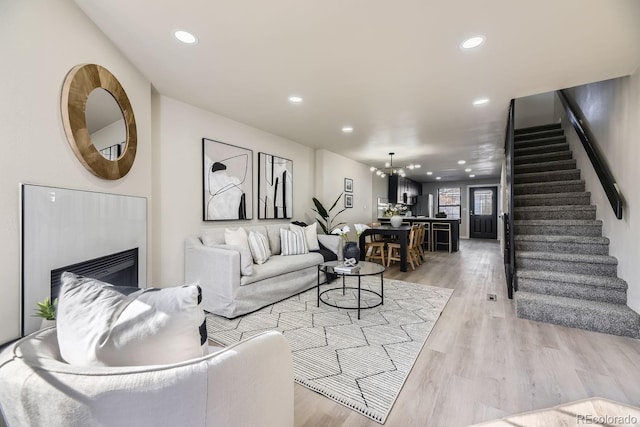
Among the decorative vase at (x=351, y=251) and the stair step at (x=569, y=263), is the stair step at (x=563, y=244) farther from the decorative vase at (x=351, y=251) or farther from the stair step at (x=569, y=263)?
the decorative vase at (x=351, y=251)

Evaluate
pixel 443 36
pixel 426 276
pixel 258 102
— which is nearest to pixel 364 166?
pixel 426 276

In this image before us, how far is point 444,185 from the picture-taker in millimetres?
11055

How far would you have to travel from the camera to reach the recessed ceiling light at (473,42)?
202 cm

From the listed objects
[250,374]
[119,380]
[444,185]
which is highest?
[444,185]

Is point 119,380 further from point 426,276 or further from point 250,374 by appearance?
point 426,276

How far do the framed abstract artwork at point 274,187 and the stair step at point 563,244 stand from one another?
11.5 ft

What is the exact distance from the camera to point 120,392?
0.65 m

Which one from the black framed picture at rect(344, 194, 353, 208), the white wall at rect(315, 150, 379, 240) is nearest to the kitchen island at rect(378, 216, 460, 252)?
the white wall at rect(315, 150, 379, 240)

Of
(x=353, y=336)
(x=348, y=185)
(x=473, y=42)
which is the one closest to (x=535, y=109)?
(x=348, y=185)

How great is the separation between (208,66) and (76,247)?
1.81m

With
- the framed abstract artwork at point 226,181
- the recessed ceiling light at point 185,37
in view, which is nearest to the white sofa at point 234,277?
the framed abstract artwork at point 226,181

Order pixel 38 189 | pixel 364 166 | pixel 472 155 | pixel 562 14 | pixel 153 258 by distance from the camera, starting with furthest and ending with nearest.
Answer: pixel 364 166
pixel 472 155
pixel 153 258
pixel 562 14
pixel 38 189

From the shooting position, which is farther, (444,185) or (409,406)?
(444,185)

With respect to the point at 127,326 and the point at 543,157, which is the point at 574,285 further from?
the point at 127,326
